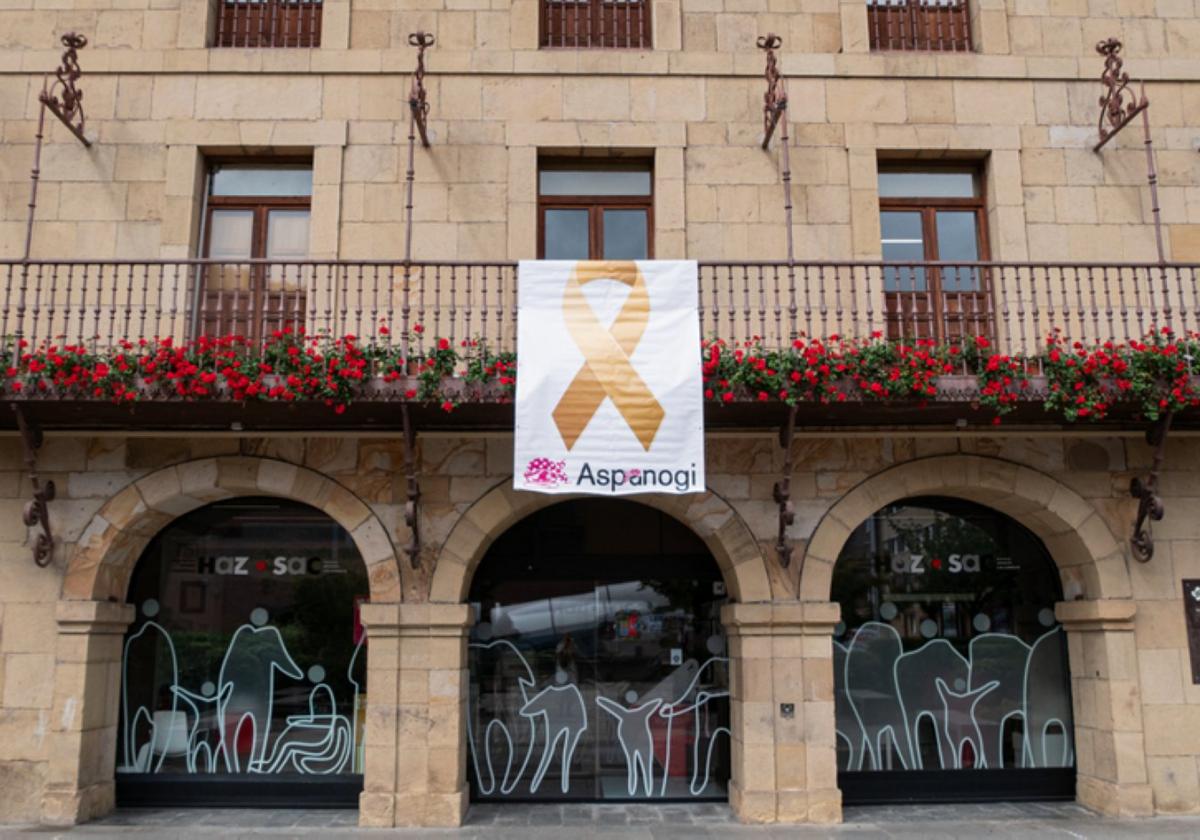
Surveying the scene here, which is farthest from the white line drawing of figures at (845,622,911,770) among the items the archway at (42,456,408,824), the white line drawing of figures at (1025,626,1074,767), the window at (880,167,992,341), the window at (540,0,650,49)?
the window at (540,0,650,49)

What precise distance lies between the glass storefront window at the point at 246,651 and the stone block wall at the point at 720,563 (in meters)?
0.47

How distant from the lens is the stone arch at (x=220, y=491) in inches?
343

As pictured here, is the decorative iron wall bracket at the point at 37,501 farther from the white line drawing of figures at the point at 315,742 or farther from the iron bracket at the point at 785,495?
the iron bracket at the point at 785,495

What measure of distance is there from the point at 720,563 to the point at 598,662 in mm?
1622

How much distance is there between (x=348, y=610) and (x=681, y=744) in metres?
3.45

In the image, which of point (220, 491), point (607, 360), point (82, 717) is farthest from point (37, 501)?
point (607, 360)

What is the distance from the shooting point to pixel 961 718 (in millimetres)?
9492

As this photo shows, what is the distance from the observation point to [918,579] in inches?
383

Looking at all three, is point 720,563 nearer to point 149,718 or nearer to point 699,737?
point 699,737

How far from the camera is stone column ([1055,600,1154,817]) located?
8.49 metres

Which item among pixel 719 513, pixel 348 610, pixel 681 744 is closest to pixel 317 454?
pixel 348 610

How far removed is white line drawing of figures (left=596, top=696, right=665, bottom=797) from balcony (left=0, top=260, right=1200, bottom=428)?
120 inches

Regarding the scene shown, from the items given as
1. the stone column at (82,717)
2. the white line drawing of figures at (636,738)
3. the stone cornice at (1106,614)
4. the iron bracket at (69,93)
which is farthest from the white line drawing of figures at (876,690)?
the iron bracket at (69,93)

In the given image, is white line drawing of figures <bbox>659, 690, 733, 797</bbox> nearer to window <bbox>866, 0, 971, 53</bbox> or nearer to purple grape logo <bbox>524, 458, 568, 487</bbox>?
purple grape logo <bbox>524, 458, 568, 487</bbox>
